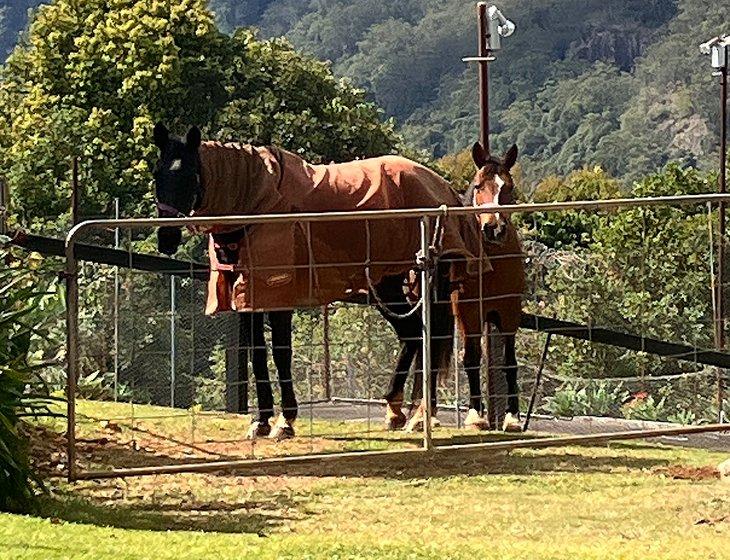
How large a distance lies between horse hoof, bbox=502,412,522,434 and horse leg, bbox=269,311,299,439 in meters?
1.72

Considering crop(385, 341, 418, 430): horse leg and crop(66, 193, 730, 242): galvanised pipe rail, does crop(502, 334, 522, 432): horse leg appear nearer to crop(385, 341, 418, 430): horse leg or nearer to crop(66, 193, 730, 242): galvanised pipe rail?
crop(385, 341, 418, 430): horse leg


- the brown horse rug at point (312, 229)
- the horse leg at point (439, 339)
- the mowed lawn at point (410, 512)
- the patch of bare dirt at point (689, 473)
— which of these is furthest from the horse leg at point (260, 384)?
the patch of bare dirt at point (689, 473)

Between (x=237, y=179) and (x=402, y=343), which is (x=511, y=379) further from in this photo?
(x=237, y=179)

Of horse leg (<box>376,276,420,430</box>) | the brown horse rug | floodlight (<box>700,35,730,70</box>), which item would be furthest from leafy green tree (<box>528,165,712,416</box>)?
floodlight (<box>700,35,730,70</box>)

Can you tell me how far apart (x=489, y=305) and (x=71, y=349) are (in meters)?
4.17

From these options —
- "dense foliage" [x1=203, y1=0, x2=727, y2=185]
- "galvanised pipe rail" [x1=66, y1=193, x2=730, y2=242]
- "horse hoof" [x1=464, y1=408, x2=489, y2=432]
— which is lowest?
"horse hoof" [x1=464, y1=408, x2=489, y2=432]

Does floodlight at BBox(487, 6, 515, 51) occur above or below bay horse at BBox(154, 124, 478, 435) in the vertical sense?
above

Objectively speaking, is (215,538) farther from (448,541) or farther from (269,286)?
(269,286)

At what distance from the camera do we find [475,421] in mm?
12141

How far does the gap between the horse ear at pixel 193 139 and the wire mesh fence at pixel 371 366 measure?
798 millimetres

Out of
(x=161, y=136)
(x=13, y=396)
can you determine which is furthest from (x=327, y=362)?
(x=13, y=396)

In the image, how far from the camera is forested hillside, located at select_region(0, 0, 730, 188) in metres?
93.8

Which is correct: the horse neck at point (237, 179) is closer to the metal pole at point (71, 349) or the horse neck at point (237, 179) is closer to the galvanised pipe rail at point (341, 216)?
the galvanised pipe rail at point (341, 216)

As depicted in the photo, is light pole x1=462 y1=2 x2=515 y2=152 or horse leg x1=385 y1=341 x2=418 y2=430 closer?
horse leg x1=385 y1=341 x2=418 y2=430
